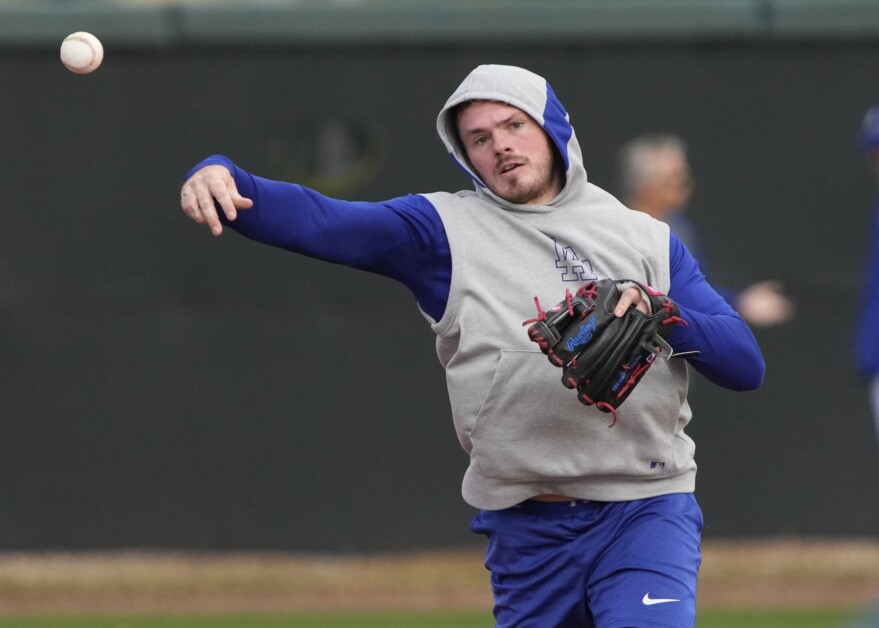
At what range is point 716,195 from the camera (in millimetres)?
9047

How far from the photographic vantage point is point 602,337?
374 centimetres

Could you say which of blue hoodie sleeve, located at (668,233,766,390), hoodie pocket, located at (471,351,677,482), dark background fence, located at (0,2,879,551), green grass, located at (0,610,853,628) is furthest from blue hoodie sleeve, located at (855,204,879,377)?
hoodie pocket, located at (471,351,677,482)

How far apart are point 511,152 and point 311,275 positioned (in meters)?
4.83

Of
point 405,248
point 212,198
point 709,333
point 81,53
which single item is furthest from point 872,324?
point 212,198

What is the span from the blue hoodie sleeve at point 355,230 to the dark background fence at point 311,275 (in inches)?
188

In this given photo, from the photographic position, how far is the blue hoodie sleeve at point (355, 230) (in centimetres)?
384

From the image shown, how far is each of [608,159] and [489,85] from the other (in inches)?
193

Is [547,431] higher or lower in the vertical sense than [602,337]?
lower

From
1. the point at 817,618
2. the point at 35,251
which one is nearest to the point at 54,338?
the point at 35,251

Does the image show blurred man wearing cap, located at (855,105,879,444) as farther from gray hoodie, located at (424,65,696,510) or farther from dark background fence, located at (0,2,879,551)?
gray hoodie, located at (424,65,696,510)

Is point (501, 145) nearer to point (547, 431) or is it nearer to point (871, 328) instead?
point (547, 431)

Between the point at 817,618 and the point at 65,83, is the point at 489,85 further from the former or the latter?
the point at 65,83

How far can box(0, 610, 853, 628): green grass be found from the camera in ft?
24.9

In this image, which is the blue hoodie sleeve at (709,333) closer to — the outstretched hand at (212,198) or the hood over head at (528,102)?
the hood over head at (528,102)
